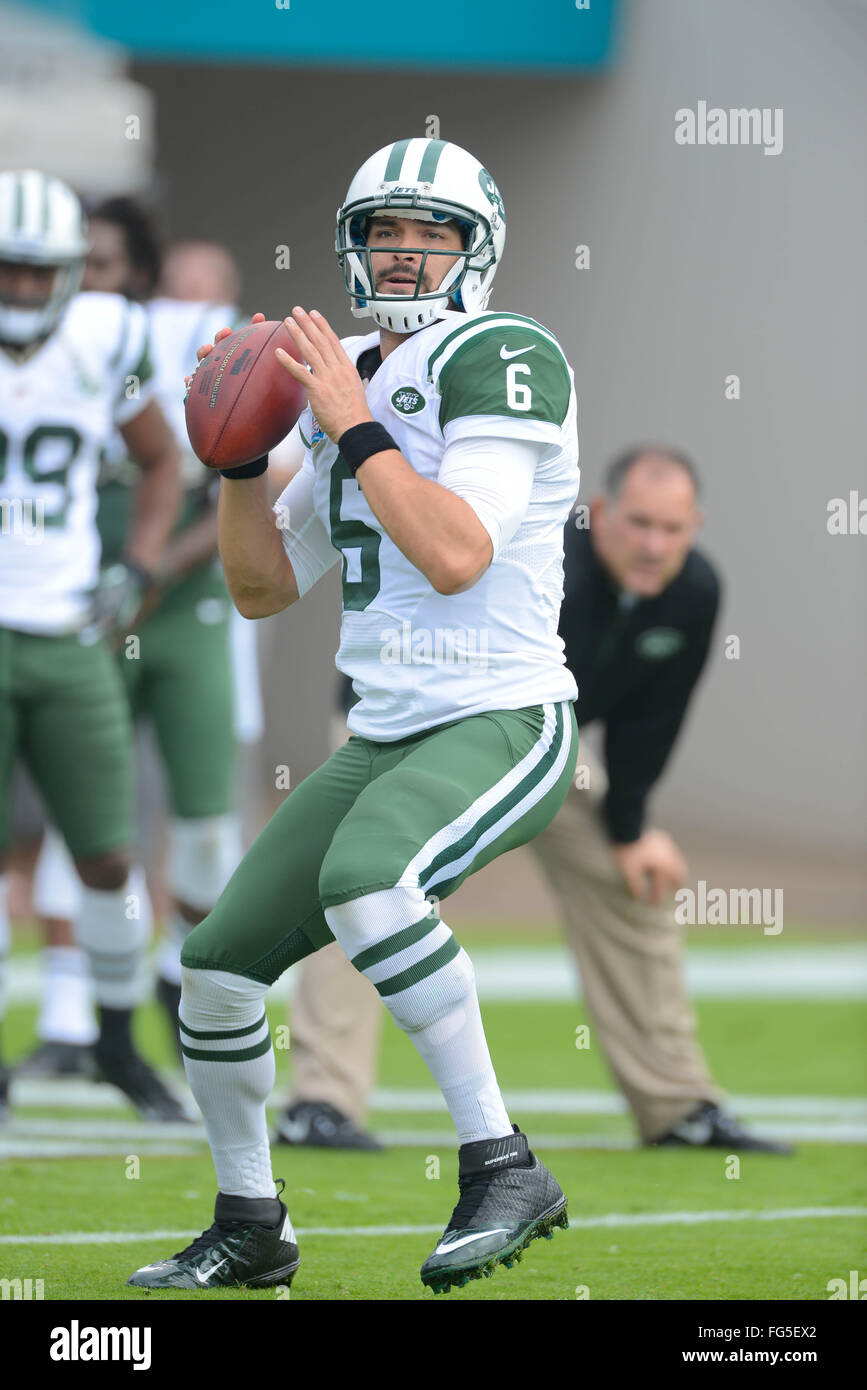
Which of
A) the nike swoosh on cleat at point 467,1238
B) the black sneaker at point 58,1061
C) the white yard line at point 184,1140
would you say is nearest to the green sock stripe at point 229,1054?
the nike swoosh on cleat at point 467,1238

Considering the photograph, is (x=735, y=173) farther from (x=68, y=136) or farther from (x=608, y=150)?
(x=68, y=136)

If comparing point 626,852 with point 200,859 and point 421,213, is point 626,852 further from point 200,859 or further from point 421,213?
point 421,213

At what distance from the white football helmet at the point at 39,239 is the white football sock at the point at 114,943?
145 cm

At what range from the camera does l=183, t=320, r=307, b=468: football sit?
3.36 meters

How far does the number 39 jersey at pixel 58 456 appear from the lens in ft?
16.9

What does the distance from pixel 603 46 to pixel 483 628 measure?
986 cm

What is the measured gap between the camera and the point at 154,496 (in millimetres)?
5652

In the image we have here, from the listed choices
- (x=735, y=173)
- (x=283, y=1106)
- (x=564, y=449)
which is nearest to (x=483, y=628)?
(x=564, y=449)

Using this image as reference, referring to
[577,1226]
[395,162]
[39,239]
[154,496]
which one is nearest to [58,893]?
[154,496]

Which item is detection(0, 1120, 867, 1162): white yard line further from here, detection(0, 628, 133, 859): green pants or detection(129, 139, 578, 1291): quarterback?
detection(129, 139, 578, 1291): quarterback

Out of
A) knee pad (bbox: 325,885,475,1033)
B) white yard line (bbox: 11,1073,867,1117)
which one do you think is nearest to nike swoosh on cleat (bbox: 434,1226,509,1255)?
knee pad (bbox: 325,885,475,1033)

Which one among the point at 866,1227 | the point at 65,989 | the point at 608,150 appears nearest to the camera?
the point at 866,1227

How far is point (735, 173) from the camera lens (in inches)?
491
